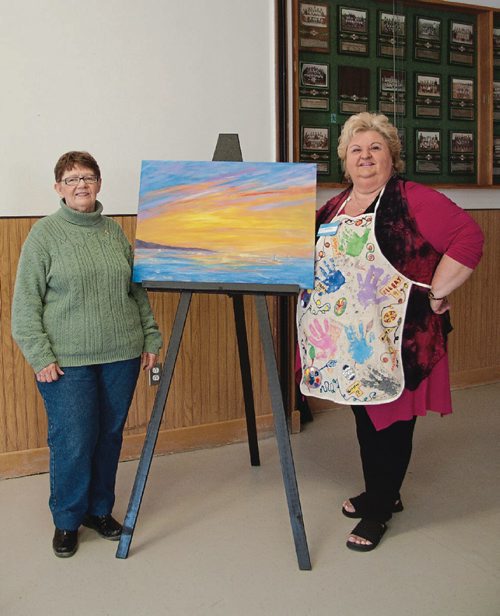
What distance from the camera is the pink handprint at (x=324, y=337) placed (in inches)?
103

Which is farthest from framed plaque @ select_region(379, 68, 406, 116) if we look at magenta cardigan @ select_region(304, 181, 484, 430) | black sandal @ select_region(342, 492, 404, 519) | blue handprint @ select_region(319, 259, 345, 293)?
black sandal @ select_region(342, 492, 404, 519)

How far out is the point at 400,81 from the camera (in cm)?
439

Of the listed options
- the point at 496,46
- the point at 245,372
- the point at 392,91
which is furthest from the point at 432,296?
the point at 496,46

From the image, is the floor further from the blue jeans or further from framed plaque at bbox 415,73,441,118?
framed plaque at bbox 415,73,441,118

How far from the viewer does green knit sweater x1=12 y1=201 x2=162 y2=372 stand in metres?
2.43

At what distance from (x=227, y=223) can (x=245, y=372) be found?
88 cm

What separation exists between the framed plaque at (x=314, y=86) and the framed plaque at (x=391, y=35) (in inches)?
17.7

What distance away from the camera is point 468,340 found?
4.79 m

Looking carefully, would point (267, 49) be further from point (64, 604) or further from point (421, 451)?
point (64, 604)

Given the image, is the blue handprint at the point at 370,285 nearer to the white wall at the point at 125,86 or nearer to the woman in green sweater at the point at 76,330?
the woman in green sweater at the point at 76,330

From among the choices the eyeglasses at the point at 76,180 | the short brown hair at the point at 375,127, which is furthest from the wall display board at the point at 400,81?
the eyeglasses at the point at 76,180

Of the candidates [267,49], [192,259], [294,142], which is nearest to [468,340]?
[294,142]

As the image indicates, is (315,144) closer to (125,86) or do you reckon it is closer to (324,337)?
(125,86)

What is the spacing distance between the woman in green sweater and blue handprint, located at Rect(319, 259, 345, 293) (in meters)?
0.68
